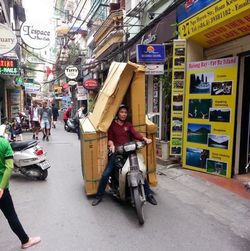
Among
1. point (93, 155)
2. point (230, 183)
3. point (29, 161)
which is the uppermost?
point (93, 155)

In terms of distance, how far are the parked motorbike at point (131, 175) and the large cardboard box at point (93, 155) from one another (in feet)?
1.00

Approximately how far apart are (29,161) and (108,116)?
2.74m

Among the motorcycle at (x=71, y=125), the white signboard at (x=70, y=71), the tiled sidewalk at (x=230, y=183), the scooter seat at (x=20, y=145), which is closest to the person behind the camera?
the tiled sidewalk at (x=230, y=183)

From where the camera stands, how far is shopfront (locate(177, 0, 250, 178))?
23.0 ft

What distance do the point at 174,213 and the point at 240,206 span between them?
1180 mm

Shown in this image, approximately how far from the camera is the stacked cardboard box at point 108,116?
5.63m

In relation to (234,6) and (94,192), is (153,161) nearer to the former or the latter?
(94,192)

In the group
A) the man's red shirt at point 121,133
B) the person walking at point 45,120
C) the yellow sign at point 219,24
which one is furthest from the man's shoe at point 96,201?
the person walking at point 45,120

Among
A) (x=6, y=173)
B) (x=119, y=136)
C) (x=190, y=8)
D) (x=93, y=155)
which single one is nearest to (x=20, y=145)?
(x=93, y=155)

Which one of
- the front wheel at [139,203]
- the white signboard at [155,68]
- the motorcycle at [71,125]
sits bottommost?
the motorcycle at [71,125]

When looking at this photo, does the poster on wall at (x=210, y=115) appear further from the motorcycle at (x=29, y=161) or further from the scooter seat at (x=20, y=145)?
the scooter seat at (x=20, y=145)

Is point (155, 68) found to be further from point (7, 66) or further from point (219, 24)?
point (7, 66)

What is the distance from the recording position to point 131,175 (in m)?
4.91

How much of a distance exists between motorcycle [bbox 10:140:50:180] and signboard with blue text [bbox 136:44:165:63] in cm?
338
